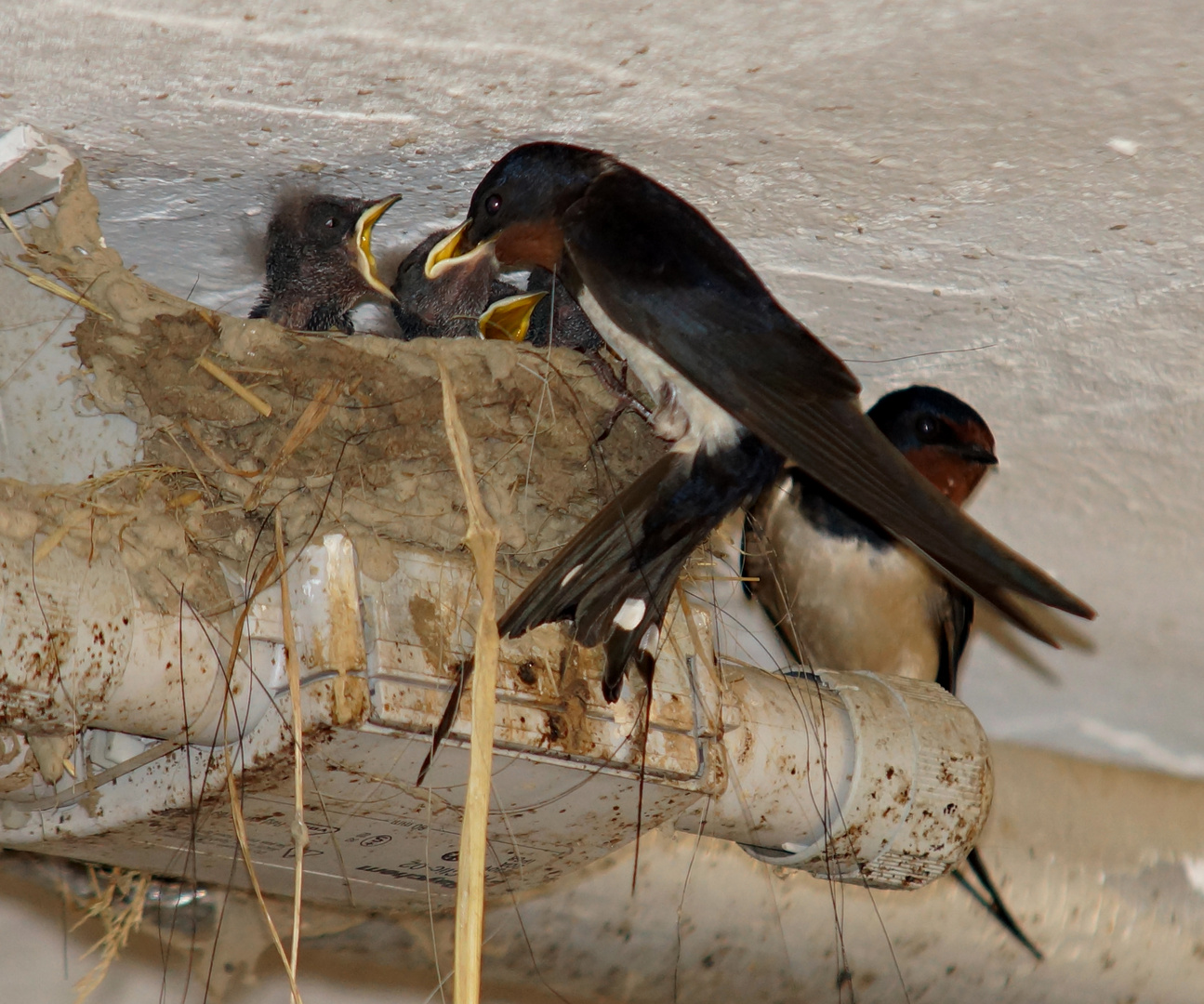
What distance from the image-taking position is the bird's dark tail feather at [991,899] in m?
3.51

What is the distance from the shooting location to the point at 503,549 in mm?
2385

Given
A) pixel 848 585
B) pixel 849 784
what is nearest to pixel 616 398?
pixel 849 784

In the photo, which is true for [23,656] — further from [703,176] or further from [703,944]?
[703,944]

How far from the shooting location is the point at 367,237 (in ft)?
8.87

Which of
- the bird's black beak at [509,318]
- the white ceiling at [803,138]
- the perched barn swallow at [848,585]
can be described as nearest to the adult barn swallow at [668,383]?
the white ceiling at [803,138]

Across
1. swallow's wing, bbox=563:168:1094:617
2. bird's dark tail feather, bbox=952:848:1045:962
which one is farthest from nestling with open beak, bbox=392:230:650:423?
bird's dark tail feather, bbox=952:848:1045:962

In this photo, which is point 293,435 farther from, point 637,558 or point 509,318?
point 509,318

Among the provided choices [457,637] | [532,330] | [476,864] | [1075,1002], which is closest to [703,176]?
[532,330]

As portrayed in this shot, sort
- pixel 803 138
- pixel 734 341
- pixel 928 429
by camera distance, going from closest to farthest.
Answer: pixel 734 341 → pixel 803 138 → pixel 928 429

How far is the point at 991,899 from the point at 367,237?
6.76 ft

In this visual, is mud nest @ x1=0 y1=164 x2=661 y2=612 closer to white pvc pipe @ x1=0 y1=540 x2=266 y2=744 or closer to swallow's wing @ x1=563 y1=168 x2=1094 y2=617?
white pvc pipe @ x1=0 y1=540 x2=266 y2=744

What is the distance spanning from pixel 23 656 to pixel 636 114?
3.77 feet

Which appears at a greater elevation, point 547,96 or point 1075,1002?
point 547,96

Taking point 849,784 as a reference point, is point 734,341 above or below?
above
